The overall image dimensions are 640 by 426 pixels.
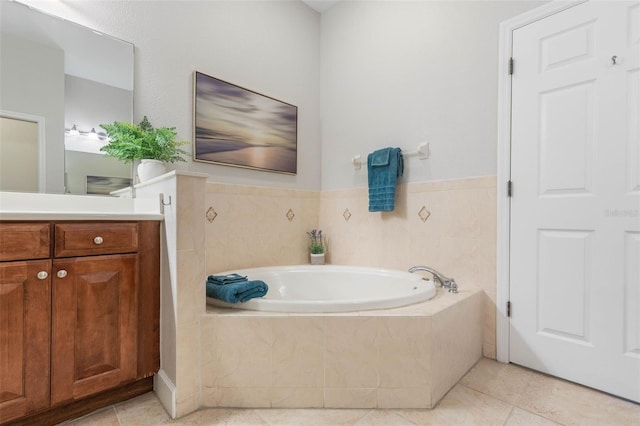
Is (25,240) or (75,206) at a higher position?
(75,206)

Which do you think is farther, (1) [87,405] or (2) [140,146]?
(2) [140,146]

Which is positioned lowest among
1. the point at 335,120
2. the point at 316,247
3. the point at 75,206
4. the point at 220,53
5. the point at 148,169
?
the point at 316,247

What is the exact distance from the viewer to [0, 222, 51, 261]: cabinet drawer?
116 cm

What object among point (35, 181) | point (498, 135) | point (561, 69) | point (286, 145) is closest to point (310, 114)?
point (286, 145)

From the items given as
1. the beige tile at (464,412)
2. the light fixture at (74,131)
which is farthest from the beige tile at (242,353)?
the light fixture at (74,131)

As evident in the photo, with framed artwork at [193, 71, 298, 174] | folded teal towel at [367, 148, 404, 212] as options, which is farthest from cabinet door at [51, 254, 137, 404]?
folded teal towel at [367, 148, 404, 212]

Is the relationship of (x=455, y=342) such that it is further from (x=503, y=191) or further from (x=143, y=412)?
(x=143, y=412)

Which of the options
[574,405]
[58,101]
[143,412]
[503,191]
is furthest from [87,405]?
[503,191]

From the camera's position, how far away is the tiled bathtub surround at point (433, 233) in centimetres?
197

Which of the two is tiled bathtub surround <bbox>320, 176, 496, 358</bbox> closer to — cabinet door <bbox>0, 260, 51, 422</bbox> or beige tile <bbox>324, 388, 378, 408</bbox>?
beige tile <bbox>324, 388, 378, 408</bbox>

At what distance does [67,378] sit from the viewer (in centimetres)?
127

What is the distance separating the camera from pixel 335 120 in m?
2.87

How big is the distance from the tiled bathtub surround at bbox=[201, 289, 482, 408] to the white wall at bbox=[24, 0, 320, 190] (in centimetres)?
124

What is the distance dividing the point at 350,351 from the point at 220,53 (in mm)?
2201
